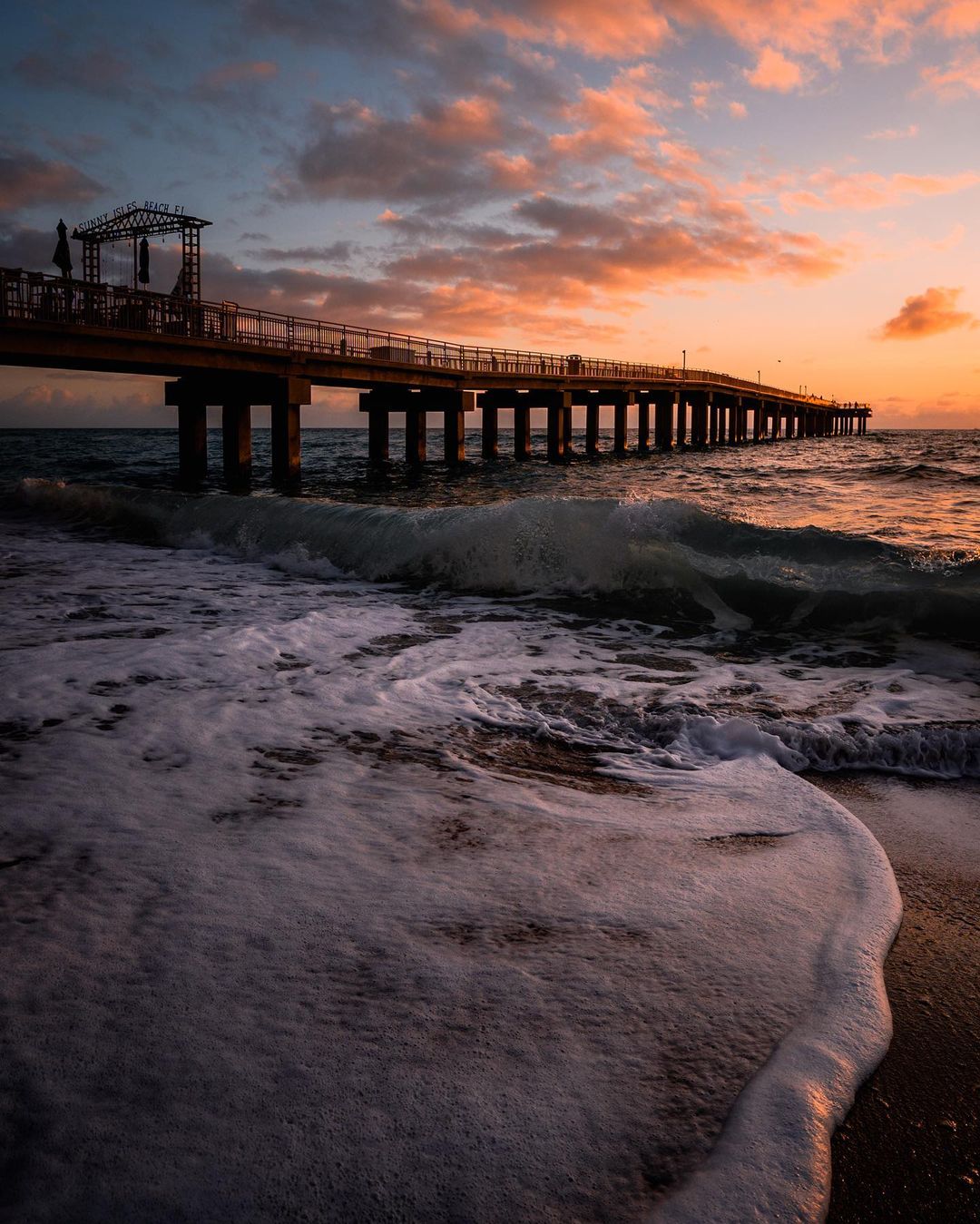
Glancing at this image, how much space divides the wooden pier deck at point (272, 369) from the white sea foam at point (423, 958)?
19661 millimetres

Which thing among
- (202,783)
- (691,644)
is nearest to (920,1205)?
(202,783)

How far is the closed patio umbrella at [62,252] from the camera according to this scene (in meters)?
28.6

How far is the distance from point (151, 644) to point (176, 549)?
27.9 ft

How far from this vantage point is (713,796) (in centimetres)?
439

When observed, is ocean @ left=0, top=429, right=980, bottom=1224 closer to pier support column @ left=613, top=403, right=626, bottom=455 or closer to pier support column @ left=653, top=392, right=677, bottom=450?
pier support column @ left=613, top=403, right=626, bottom=455

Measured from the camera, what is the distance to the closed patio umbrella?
28641mm

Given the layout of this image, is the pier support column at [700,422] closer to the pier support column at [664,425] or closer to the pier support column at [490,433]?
the pier support column at [664,425]

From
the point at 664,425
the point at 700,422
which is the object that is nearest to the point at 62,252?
the point at 664,425

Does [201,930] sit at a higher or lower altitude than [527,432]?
lower

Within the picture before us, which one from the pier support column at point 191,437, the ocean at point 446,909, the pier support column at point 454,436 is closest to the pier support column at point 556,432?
the pier support column at point 454,436

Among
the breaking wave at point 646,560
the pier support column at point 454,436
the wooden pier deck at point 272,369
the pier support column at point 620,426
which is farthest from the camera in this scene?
the pier support column at point 620,426

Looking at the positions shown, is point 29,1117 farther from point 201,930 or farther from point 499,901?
point 499,901

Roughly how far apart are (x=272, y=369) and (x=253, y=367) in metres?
0.91

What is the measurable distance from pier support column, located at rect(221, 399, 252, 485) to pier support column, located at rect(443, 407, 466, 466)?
13.3 m
